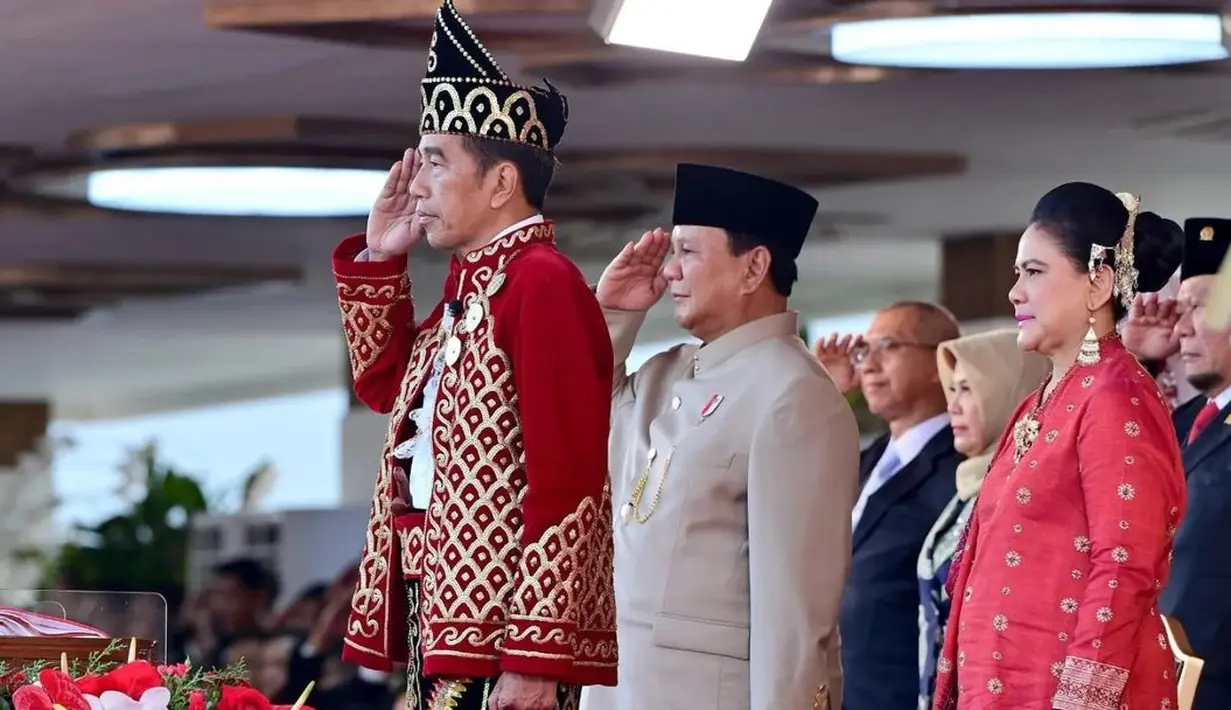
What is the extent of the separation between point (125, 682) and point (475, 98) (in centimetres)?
97

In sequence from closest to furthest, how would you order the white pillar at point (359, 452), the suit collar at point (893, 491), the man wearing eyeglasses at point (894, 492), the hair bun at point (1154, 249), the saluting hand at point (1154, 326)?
1. the hair bun at point (1154, 249)
2. the saluting hand at point (1154, 326)
3. the man wearing eyeglasses at point (894, 492)
4. the suit collar at point (893, 491)
5. the white pillar at point (359, 452)

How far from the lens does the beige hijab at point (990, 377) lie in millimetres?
4098

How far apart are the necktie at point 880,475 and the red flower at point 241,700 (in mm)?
2355

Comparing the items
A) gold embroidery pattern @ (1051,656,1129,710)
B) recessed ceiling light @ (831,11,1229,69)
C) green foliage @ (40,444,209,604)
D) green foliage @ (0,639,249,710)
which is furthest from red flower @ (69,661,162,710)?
green foliage @ (40,444,209,604)

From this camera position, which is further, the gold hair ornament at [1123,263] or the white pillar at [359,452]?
the white pillar at [359,452]

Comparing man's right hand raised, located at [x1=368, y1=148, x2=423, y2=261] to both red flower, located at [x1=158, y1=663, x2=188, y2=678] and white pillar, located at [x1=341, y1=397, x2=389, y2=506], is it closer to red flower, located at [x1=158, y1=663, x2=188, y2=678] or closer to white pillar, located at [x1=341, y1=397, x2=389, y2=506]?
red flower, located at [x1=158, y1=663, x2=188, y2=678]

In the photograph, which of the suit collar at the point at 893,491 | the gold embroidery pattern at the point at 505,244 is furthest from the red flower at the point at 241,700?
the suit collar at the point at 893,491

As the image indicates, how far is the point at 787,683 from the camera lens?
3271 mm

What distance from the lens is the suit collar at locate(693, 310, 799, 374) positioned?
355 centimetres

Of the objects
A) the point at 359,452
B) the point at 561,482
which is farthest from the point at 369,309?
the point at 359,452

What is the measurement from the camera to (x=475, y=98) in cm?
289

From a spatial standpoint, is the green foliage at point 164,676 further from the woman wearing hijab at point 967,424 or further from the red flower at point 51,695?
the woman wearing hijab at point 967,424

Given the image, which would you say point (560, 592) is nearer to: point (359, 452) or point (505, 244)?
point (505, 244)

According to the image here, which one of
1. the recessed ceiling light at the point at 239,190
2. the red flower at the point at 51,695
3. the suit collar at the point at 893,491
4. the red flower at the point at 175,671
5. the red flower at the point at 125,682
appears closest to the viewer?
the red flower at the point at 51,695
